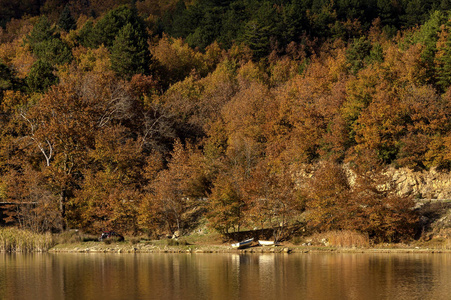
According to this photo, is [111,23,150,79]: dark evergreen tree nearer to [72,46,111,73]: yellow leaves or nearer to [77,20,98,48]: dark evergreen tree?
[72,46,111,73]: yellow leaves

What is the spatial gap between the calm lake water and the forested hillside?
10956 mm

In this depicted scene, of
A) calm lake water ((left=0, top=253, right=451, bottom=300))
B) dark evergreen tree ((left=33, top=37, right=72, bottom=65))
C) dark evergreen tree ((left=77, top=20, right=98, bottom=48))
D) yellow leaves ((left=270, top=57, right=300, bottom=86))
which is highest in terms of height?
dark evergreen tree ((left=77, top=20, right=98, bottom=48))

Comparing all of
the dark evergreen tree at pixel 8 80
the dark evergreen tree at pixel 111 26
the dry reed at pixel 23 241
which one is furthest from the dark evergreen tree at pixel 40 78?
the dry reed at pixel 23 241

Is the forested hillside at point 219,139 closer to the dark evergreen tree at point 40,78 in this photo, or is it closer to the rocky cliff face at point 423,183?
the dark evergreen tree at point 40,78

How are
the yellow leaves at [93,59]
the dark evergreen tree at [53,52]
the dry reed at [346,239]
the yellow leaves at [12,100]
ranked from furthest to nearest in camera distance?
the dark evergreen tree at [53,52], the yellow leaves at [93,59], the yellow leaves at [12,100], the dry reed at [346,239]

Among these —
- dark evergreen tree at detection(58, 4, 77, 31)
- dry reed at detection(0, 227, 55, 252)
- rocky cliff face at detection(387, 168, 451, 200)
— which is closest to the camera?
dry reed at detection(0, 227, 55, 252)

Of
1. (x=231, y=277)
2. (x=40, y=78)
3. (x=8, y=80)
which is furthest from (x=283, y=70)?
(x=231, y=277)

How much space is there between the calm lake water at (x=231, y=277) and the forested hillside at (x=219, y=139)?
10956mm

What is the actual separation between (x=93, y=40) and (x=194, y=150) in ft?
152

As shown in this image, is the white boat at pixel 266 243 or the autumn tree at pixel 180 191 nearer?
the white boat at pixel 266 243

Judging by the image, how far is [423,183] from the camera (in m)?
73.8

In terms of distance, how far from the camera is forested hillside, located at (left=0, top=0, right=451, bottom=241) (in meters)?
67.5

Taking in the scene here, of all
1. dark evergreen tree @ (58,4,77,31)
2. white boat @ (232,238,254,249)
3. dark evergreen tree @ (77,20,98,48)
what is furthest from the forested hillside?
dark evergreen tree @ (58,4,77,31)

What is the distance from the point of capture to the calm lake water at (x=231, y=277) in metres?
37.8
